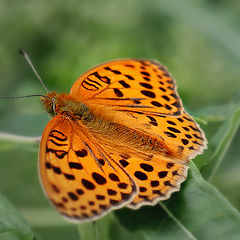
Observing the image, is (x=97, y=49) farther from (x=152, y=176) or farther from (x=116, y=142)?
(x=152, y=176)

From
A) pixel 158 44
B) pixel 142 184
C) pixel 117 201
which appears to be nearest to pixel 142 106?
pixel 142 184

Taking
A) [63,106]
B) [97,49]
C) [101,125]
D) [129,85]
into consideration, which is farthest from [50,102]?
[97,49]

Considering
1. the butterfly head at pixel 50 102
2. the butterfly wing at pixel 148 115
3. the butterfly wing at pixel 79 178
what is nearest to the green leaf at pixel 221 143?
the butterfly wing at pixel 148 115

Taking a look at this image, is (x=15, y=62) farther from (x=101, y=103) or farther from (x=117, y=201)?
(x=117, y=201)

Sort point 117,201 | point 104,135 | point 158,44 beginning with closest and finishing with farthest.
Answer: point 117,201 < point 104,135 < point 158,44

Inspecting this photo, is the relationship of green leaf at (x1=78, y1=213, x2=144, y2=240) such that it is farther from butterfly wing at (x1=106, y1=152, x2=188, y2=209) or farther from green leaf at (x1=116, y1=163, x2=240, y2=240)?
butterfly wing at (x1=106, y1=152, x2=188, y2=209)

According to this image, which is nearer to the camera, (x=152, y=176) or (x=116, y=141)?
(x=152, y=176)
